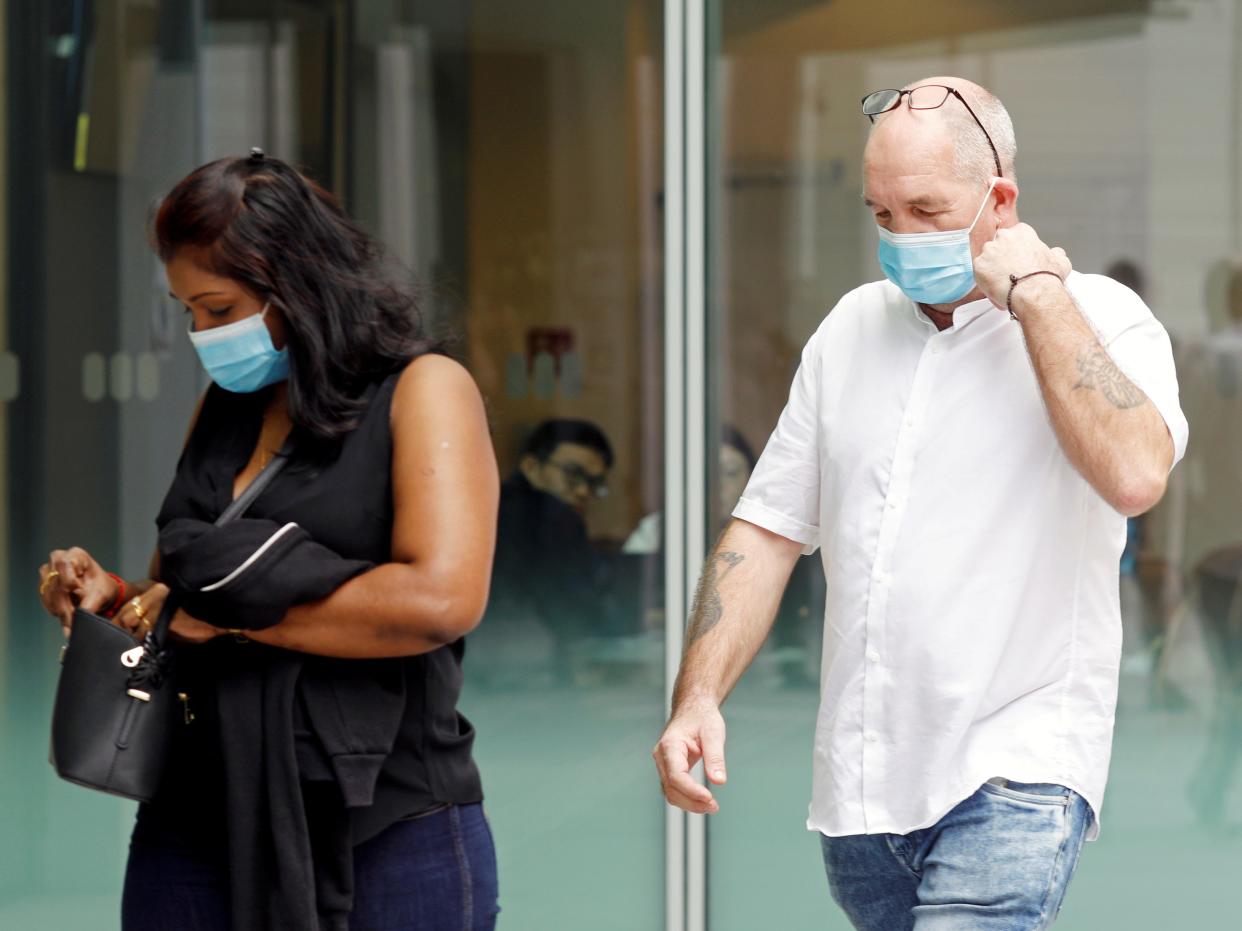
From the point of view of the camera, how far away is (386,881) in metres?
2.34

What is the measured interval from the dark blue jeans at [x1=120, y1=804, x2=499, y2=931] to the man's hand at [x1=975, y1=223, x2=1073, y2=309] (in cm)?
98

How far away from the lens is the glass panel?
4.33m

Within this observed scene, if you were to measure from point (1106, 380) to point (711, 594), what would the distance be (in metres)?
0.64

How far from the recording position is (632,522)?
15.4 ft

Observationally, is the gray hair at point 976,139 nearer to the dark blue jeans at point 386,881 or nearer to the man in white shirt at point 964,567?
the man in white shirt at point 964,567

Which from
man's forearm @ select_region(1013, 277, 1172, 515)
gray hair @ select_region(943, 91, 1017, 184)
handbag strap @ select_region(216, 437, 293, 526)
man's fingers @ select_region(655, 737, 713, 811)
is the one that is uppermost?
gray hair @ select_region(943, 91, 1017, 184)

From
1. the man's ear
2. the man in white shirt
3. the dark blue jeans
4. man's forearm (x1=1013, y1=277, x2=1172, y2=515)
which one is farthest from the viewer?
the dark blue jeans

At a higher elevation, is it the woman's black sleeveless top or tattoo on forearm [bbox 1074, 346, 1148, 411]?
tattoo on forearm [bbox 1074, 346, 1148, 411]


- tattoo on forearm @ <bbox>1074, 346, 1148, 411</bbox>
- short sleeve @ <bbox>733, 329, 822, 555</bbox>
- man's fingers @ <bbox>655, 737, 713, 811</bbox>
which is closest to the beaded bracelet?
tattoo on forearm @ <bbox>1074, 346, 1148, 411</bbox>

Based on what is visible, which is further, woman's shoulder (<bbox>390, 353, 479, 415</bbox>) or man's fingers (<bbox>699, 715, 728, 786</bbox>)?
woman's shoulder (<bbox>390, 353, 479, 415</bbox>)

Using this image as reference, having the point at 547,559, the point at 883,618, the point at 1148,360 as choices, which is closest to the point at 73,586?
the point at 883,618

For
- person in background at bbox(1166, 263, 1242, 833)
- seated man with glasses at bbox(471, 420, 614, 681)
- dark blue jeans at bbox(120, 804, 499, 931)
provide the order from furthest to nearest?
seated man with glasses at bbox(471, 420, 614, 681)
person in background at bbox(1166, 263, 1242, 833)
dark blue jeans at bbox(120, 804, 499, 931)

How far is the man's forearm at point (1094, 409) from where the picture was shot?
2.01m

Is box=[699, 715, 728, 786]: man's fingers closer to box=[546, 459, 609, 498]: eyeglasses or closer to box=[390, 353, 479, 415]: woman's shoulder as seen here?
box=[390, 353, 479, 415]: woman's shoulder
